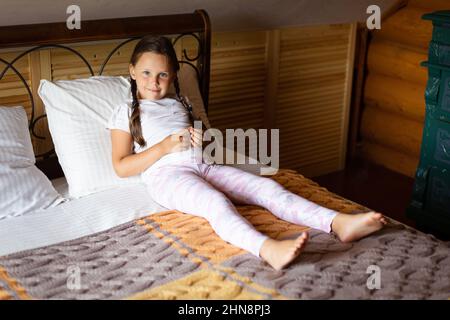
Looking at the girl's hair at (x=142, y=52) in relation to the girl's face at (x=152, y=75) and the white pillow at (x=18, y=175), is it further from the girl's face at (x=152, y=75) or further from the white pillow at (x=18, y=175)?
the white pillow at (x=18, y=175)

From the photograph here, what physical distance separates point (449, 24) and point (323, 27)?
3.04 feet

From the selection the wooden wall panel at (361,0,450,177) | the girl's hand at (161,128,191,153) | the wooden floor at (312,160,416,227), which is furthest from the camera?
the wooden wall panel at (361,0,450,177)

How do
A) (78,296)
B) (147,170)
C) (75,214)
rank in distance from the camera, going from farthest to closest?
1. (147,170)
2. (75,214)
3. (78,296)

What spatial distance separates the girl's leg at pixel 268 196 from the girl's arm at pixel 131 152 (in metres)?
0.12

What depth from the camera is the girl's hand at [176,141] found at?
212 centimetres

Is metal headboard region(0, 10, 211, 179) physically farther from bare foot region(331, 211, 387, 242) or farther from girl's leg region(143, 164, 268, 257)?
bare foot region(331, 211, 387, 242)

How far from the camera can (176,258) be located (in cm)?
171

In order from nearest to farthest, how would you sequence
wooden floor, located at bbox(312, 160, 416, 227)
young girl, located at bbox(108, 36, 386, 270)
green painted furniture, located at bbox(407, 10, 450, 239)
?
young girl, located at bbox(108, 36, 386, 270), green painted furniture, located at bbox(407, 10, 450, 239), wooden floor, located at bbox(312, 160, 416, 227)

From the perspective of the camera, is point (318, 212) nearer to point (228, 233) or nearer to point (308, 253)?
point (308, 253)

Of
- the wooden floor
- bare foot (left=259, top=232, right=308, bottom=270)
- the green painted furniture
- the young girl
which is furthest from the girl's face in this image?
the wooden floor

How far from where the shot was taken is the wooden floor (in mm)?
3400

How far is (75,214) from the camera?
2.03 metres

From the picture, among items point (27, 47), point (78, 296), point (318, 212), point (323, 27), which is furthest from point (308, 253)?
point (323, 27)

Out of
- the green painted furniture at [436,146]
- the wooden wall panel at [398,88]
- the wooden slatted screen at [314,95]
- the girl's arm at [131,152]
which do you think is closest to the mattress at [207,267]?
the girl's arm at [131,152]
